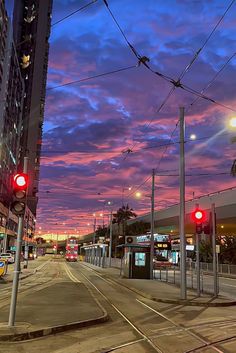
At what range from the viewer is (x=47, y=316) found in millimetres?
13234

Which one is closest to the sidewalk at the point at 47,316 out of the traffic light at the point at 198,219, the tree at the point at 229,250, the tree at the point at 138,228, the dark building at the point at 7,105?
the traffic light at the point at 198,219

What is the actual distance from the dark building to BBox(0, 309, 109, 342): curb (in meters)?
77.3

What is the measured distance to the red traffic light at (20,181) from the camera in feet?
37.0

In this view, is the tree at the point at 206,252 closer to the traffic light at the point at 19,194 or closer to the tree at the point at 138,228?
the tree at the point at 138,228

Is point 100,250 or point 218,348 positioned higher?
point 100,250

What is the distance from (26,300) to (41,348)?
8476mm

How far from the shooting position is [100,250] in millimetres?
67438

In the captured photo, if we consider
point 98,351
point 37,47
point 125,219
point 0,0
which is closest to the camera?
point 98,351

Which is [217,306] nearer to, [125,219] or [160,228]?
[160,228]

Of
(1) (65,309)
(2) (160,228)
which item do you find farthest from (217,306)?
(2) (160,228)

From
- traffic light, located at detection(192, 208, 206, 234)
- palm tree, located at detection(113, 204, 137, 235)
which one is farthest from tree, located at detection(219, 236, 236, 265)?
palm tree, located at detection(113, 204, 137, 235)

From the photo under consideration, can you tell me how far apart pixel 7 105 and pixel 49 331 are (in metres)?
89.6

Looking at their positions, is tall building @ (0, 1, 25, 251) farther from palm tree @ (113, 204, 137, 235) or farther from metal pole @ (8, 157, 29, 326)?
metal pole @ (8, 157, 29, 326)

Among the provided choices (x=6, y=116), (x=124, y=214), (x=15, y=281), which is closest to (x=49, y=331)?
(x=15, y=281)
